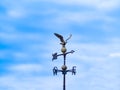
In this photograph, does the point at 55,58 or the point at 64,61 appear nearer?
the point at 64,61

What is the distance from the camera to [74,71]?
555 inches

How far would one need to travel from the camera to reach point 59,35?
14.7 meters

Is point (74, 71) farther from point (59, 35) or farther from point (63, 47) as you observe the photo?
point (59, 35)

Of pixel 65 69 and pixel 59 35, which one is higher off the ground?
pixel 59 35

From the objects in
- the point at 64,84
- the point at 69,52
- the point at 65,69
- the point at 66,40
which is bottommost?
the point at 64,84

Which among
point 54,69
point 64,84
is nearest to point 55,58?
point 54,69

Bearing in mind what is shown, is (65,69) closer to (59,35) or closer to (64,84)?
(64,84)

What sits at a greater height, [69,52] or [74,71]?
[69,52]

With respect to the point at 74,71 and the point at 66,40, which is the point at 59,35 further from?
the point at 74,71

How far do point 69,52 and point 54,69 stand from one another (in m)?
1.53

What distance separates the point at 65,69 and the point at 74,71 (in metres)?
0.89

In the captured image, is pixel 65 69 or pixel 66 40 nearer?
pixel 65 69

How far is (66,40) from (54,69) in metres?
2.05

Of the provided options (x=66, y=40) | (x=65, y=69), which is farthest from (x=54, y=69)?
(x=66, y=40)
